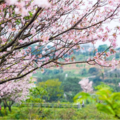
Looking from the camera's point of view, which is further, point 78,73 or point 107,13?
point 78,73

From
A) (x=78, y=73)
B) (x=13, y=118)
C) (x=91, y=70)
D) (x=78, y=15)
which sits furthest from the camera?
(x=78, y=73)

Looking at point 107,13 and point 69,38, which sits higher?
point 107,13

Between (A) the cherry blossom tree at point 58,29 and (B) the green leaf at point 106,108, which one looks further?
(A) the cherry blossom tree at point 58,29

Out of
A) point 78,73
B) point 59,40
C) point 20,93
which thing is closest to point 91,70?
point 78,73

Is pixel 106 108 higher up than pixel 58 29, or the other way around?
pixel 58 29

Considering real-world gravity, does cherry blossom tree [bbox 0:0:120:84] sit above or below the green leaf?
above

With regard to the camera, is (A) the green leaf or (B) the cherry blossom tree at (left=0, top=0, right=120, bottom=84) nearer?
(A) the green leaf

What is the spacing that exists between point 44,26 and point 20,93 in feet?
26.8

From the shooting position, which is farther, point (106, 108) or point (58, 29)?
point (58, 29)

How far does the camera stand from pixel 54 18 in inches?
90.1

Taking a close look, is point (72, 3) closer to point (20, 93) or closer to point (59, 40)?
point (59, 40)

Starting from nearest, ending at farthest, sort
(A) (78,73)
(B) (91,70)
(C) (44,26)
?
(C) (44,26)
(B) (91,70)
(A) (78,73)

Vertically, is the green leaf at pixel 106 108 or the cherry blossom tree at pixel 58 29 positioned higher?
the cherry blossom tree at pixel 58 29

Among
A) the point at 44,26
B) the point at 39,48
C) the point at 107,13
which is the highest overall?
the point at 107,13
